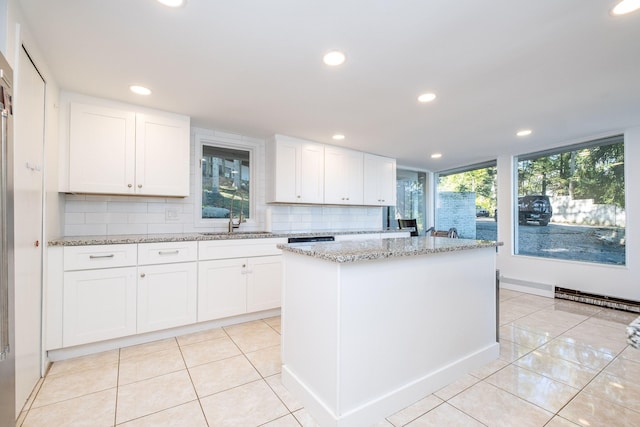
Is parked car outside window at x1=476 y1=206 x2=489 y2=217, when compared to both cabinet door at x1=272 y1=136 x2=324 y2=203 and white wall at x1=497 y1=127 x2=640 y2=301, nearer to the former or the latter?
white wall at x1=497 y1=127 x2=640 y2=301

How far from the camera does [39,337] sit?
1941 mm

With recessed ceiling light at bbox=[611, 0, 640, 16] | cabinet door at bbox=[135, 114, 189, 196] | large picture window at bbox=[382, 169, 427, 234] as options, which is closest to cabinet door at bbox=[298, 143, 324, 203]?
cabinet door at bbox=[135, 114, 189, 196]

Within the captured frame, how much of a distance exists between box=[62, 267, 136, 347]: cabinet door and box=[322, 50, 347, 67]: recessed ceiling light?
2.26m

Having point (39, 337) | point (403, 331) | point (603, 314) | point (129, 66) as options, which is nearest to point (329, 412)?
point (403, 331)

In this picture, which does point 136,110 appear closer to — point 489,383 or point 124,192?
point 124,192

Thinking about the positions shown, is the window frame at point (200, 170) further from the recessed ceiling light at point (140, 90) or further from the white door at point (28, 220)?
the white door at point (28, 220)

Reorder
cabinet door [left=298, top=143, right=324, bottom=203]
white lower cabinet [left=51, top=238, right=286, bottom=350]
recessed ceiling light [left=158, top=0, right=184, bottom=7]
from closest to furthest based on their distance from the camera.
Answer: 1. recessed ceiling light [left=158, top=0, right=184, bottom=7]
2. white lower cabinet [left=51, top=238, right=286, bottom=350]
3. cabinet door [left=298, top=143, right=324, bottom=203]

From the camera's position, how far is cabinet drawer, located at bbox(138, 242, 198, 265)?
246 cm

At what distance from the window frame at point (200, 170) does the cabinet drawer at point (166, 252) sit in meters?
A: 0.71

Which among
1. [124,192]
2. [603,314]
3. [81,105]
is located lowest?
[603,314]

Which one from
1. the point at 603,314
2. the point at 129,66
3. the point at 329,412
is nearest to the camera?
the point at 329,412

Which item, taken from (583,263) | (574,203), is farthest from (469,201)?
(583,263)

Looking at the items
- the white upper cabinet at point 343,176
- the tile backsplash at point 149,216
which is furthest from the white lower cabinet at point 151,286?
the white upper cabinet at point 343,176

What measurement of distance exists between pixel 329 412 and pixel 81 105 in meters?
3.00
